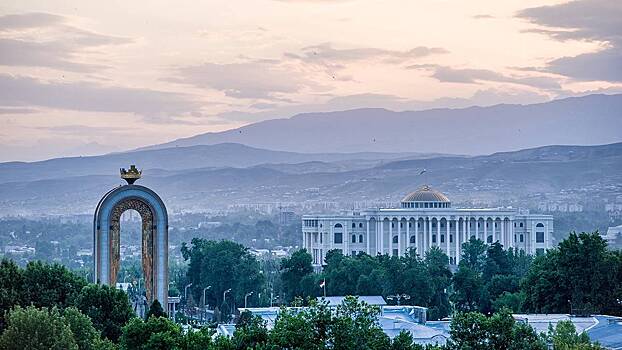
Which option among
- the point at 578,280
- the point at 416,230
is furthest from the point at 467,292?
the point at 416,230

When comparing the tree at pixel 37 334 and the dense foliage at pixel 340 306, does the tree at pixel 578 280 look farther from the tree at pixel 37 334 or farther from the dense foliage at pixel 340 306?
the tree at pixel 37 334

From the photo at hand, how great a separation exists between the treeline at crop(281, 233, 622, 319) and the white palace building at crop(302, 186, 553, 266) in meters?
32.2

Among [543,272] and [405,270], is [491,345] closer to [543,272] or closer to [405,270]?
[543,272]

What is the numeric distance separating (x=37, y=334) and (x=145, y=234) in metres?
11.3

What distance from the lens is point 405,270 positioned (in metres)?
88.9

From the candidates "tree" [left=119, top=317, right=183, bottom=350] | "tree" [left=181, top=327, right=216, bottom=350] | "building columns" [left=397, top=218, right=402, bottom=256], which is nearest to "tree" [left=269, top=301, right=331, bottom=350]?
"tree" [left=181, top=327, right=216, bottom=350]

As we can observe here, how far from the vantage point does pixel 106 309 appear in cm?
5191

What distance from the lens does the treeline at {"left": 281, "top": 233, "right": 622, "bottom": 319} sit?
7188cm

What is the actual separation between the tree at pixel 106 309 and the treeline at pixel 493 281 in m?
23.2

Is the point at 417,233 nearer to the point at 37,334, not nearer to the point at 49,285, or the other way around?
the point at 49,285

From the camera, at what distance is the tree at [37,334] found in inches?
1754

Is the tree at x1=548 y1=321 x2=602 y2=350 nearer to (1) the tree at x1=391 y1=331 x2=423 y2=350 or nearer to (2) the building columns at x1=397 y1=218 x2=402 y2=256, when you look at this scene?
(1) the tree at x1=391 y1=331 x2=423 y2=350

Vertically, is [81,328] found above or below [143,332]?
below

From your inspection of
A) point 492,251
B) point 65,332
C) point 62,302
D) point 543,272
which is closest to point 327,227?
point 492,251
